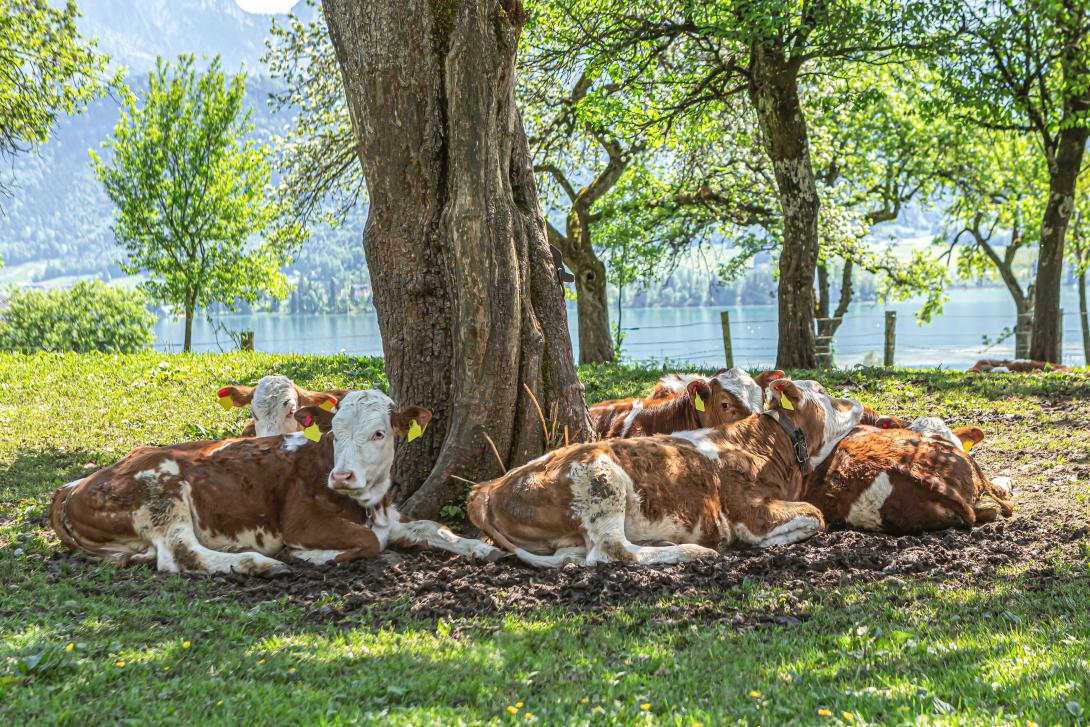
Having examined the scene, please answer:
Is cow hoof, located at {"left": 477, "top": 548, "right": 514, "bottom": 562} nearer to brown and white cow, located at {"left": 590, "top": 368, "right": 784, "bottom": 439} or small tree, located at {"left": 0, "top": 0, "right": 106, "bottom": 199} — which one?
brown and white cow, located at {"left": 590, "top": 368, "right": 784, "bottom": 439}

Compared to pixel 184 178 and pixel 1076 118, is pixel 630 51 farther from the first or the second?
pixel 184 178

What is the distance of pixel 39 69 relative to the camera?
1748 cm

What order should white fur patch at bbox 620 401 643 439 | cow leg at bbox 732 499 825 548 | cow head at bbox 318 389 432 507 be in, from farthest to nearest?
1. white fur patch at bbox 620 401 643 439
2. cow leg at bbox 732 499 825 548
3. cow head at bbox 318 389 432 507

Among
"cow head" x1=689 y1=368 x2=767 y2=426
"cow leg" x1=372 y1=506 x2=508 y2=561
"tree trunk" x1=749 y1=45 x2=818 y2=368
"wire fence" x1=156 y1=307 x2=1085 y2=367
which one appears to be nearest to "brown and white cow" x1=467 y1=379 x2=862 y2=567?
"cow leg" x1=372 y1=506 x2=508 y2=561

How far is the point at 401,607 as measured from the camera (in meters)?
5.07

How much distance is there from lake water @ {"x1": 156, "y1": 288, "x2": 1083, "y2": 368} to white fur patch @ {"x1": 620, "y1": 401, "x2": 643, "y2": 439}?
315 inches

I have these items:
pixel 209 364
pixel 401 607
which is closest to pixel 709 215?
pixel 209 364

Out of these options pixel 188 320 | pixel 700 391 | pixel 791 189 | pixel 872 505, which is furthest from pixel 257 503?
pixel 188 320

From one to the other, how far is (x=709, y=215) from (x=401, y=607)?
2281 centimetres

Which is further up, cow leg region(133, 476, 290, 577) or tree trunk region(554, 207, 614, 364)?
tree trunk region(554, 207, 614, 364)

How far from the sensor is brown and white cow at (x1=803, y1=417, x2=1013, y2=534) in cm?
671

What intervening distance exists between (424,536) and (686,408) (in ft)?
10.2

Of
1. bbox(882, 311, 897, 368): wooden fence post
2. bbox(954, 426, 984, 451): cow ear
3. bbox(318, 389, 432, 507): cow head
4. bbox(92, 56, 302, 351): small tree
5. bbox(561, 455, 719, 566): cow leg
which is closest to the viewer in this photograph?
bbox(561, 455, 719, 566): cow leg

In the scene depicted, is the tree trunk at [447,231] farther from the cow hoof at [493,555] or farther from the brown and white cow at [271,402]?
the brown and white cow at [271,402]
